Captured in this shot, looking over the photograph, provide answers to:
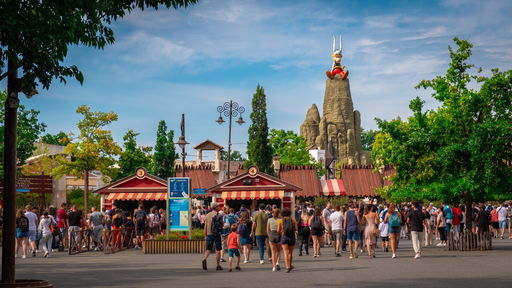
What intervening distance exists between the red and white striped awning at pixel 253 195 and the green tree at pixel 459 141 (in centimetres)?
1367

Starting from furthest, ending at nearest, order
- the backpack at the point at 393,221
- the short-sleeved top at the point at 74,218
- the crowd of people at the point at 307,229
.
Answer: the short-sleeved top at the point at 74,218
the backpack at the point at 393,221
the crowd of people at the point at 307,229

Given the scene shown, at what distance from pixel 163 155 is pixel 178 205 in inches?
1888

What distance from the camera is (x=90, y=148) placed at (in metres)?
50.5

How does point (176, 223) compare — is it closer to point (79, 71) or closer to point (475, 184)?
point (475, 184)

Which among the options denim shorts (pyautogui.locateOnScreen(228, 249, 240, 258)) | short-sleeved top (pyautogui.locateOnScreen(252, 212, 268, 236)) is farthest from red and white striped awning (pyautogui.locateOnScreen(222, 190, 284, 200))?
denim shorts (pyautogui.locateOnScreen(228, 249, 240, 258))

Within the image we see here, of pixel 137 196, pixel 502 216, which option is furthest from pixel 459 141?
pixel 137 196

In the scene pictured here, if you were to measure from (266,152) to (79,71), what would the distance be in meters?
51.7

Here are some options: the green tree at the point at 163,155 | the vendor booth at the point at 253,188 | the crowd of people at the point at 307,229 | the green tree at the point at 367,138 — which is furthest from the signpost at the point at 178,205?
the green tree at the point at 367,138

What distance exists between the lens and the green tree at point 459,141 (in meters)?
22.1

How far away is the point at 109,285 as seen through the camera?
1380 cm

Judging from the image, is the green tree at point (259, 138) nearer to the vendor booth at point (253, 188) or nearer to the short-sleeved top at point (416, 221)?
the vendor booth at point (253, 188)

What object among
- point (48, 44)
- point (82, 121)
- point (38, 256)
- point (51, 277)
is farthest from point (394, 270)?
point (82, 121)

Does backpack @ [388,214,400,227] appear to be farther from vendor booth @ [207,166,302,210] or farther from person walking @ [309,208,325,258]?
vendor booth @ [207,166,302,210]

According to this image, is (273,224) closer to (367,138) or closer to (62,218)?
(62,218)
